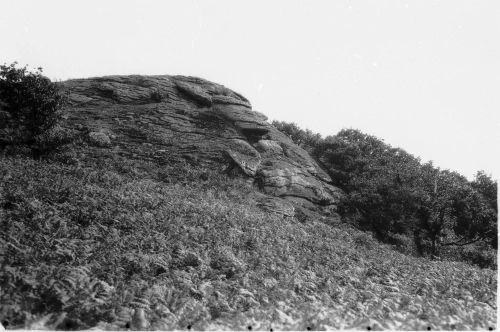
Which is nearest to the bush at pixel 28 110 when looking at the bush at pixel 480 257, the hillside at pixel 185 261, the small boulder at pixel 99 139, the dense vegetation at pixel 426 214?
the hillside at pixel 185 261

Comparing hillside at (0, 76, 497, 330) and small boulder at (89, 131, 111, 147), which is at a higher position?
small boulder at (89, 131, 111, 147)

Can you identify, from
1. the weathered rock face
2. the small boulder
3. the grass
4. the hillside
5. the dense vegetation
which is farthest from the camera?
the weathered rock face

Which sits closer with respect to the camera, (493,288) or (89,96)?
(493,288)

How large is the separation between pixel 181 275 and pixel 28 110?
1962cm

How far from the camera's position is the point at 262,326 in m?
6.76

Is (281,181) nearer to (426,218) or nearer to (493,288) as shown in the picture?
(426,218)

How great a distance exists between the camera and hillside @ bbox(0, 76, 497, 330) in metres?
6.81

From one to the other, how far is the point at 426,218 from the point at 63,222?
25.2m

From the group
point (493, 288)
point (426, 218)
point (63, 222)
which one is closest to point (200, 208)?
point (63, 222)

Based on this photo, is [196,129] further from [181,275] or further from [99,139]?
[181,275]

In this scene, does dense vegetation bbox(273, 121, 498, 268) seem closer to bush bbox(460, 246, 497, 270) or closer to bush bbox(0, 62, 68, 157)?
bush bbox(460, 246, 497, 270)

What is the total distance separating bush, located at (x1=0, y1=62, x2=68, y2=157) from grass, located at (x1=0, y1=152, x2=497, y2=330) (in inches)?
214

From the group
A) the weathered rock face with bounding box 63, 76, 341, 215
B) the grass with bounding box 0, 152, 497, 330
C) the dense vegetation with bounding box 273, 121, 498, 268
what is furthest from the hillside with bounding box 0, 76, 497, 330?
→ the dense vegetation with bounding box 273, 121, 498, 268

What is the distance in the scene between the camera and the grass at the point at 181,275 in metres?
6.67
